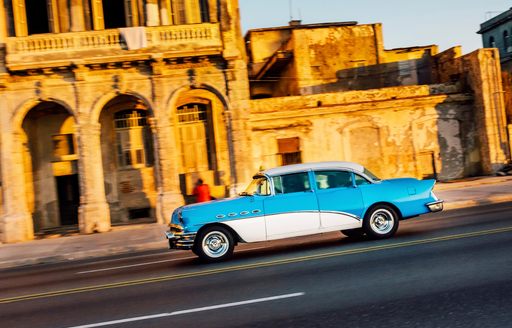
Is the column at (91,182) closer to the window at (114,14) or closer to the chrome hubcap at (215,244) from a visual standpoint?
the window at (114,14)

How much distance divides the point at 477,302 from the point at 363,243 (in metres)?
4.96

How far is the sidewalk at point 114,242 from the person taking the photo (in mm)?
15742

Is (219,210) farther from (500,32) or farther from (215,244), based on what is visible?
(500,32)

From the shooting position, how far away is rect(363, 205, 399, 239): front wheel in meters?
11.0

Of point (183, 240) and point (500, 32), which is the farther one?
point (500, 32)

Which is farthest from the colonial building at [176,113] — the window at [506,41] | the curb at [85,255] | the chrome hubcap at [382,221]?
the window at [506,41]

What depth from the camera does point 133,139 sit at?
2452 centimetres

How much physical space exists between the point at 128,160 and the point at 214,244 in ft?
48.4

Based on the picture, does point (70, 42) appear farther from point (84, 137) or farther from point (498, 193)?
A: point (498, 193)

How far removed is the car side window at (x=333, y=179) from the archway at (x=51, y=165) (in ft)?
51.2

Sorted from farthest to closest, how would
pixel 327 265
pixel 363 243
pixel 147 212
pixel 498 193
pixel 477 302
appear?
1. pixel 147 212
2. pixel 498 193
3. pixel 363 243
4. pixel 327 265
5. pixel 477 302

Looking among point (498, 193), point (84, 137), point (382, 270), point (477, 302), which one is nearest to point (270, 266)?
→ point (382, 270)

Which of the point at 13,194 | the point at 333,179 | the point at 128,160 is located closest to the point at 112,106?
the point at 128,160

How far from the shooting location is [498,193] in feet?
63.6
